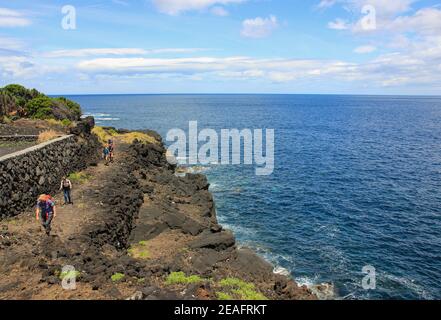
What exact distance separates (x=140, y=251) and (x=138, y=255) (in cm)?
80

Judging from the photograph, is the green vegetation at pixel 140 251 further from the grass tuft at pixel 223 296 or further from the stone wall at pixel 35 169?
the grass tuft at pixel 223 296

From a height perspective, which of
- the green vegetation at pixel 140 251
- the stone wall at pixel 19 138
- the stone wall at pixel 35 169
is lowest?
the green vegetation at pixel 140 251

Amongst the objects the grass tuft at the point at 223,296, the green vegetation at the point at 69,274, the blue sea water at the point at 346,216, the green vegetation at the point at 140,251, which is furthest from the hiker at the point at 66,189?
the blue sea water at the point at 346,216

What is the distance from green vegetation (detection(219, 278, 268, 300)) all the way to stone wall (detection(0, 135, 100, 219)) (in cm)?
1233

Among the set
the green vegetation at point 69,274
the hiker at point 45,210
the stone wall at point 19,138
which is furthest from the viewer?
the stone wall at point 19,138

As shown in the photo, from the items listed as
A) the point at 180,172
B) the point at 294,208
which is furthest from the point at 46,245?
the point at 180,172

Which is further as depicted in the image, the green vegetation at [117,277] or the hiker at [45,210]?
the hiker at [45,210]

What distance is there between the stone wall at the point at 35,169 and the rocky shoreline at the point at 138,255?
2.25 metres

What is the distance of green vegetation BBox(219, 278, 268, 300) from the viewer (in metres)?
14.7

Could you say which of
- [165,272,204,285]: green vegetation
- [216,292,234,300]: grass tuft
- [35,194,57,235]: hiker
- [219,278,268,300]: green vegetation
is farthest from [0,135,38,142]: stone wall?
→ [216,292,234,300]: grass tuft

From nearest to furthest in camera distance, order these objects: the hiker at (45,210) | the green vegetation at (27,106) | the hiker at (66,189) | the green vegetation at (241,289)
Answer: the green vegetation at (241,289)
the hiker at (45,210)
the hiker at (66,189)
the green vegetation at (27,106)

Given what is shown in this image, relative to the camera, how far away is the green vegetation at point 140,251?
22.4 meters

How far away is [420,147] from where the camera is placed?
79375 millimetres

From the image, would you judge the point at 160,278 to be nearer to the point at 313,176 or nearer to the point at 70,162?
the point at 70,162
